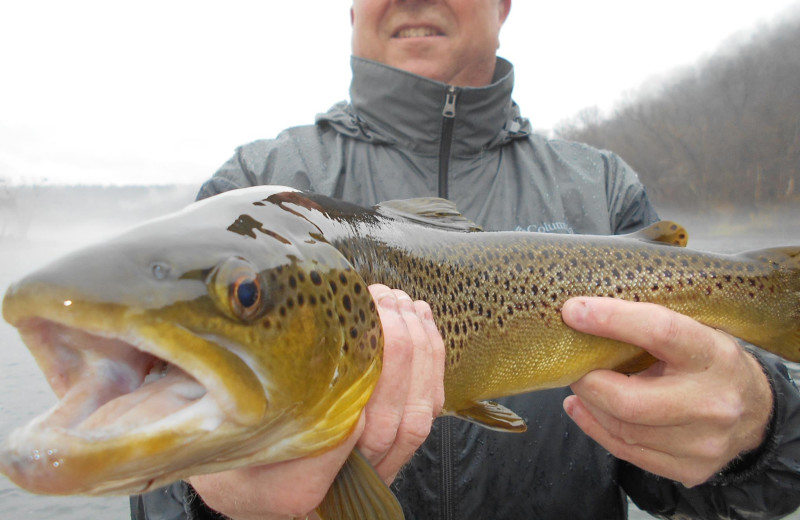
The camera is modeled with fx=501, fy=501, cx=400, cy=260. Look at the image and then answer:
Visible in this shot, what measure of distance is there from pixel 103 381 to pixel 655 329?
140 cm

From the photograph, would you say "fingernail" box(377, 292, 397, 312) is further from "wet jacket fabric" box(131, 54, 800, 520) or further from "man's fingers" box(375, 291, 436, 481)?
"wet jacket fabric" box(131, 54, 800, 520)

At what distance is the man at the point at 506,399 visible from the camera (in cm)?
128

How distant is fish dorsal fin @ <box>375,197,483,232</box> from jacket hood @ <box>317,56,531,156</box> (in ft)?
2.82

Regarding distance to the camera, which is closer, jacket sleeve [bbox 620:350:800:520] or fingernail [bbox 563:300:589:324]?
fingernail [bbox 563:300:589:324]

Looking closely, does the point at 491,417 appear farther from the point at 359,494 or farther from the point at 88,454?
the point at 88,454

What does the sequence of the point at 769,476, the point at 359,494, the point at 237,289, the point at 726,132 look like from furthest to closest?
the point at 726,132
the point at 769,476
the point at 359,494
the point at 237,289

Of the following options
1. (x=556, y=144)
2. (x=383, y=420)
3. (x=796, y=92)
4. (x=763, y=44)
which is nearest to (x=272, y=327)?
(x=383, y=420)

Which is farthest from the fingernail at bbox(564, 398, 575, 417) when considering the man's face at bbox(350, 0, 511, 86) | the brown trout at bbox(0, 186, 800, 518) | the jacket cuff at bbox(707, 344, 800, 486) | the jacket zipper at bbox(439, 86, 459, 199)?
the man's face at bbox(350, 0, 511, 86)

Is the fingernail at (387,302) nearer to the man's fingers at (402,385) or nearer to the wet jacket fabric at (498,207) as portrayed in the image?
the man's fingers at (402,385)

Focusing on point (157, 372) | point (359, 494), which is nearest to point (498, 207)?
point (359, 494)

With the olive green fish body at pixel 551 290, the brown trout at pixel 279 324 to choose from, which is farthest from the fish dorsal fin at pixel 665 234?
the brown trout at pixel 279 324

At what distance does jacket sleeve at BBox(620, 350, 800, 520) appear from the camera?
1768 mm

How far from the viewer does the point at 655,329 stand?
4.84 feet

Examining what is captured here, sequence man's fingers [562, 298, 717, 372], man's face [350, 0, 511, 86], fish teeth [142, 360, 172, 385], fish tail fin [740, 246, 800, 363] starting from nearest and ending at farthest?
fish teeth [142, 360, 172, 385] → man's fingers [562, 298, 717, 372] → fish tail fin [740, 246, 800, 363] → man's face [350, 0, 511, 86]
